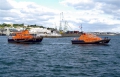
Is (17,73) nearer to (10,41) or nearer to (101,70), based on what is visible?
(101,70)

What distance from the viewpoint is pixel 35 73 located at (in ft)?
102

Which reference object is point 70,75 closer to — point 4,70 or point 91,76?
point 91,76

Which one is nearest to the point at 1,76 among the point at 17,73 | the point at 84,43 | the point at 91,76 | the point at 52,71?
the point at 17,73

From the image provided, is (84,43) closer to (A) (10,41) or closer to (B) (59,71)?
(A) (10,41)

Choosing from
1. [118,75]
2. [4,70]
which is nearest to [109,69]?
[118,75]

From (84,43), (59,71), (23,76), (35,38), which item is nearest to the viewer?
(23,76)

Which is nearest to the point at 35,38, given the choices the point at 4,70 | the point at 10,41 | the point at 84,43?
the point at 10,41

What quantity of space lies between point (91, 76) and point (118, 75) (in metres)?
3.03

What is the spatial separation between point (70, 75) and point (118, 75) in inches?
202

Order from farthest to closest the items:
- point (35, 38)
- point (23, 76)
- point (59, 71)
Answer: point (35, 38), point (59, 71), point (23, 76)

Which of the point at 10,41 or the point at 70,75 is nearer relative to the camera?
the point at 70,75

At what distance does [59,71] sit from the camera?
32.3 m

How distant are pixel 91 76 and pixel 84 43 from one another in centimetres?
6114

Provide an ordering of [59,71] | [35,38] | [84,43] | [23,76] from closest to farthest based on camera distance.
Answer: [23,76]
[59,71]
[84,43]
[35,38]
